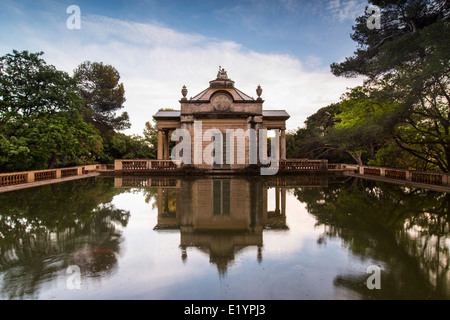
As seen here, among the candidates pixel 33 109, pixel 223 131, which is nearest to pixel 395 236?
pixel 223 131

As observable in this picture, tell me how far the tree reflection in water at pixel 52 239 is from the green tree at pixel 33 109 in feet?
24.2

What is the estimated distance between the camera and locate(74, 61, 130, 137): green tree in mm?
33219

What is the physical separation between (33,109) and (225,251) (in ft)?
61.6

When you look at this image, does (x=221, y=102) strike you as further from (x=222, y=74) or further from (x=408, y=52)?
(x=408, y=52)

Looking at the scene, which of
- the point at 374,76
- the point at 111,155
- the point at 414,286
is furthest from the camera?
the point at 111,155

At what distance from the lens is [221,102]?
924 inches

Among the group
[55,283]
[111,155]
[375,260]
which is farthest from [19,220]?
[111,155]

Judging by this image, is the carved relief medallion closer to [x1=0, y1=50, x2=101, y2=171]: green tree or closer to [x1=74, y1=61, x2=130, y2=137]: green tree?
[x1=0, y1=50, x2=101, y2=171]: green tree

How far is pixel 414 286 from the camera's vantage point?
137 inches

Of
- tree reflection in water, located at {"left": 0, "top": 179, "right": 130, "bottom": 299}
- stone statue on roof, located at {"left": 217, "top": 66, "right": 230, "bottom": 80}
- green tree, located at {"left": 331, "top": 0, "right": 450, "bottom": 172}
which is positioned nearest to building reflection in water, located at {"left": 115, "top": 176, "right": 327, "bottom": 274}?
tree reflection in water, located at {"left": 0, "top": 179, "right": 130, "bottom": 299}

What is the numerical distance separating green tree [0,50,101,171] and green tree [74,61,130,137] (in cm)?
1471

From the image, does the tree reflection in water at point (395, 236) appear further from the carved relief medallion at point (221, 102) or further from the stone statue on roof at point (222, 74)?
the stone statue on roof at point (222, 74)
